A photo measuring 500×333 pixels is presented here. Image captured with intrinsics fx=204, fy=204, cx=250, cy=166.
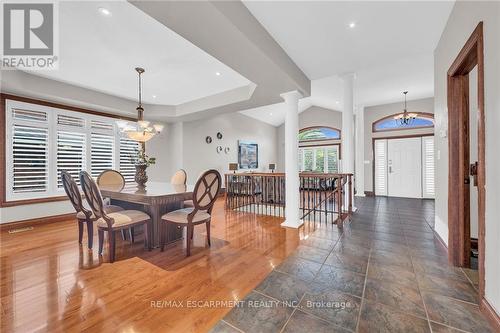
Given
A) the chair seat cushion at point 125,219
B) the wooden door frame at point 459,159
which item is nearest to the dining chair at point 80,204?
the chair seat cushion at point 125,219

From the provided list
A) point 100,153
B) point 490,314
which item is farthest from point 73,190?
point 490,314

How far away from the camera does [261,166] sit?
940 centimetres

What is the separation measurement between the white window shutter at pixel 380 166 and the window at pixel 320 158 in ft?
6.35

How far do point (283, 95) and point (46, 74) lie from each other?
4.26 meters

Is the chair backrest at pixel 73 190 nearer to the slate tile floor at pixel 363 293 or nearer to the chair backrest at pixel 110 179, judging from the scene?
the chair backrest at pixel 110 179

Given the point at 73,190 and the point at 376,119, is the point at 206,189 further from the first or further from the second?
the point at 376,119

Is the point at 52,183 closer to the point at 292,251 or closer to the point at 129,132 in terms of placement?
the point at 129,132

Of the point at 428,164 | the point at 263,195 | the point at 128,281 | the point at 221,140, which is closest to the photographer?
the point at 128,281

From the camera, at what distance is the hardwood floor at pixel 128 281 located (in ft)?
4.84

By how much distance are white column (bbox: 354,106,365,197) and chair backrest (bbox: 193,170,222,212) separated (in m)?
6.02

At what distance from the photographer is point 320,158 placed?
934 centimetres

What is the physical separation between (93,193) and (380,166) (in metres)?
7.83

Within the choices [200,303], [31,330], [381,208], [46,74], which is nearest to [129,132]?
[46,74]

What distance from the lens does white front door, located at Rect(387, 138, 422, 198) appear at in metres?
6.42
